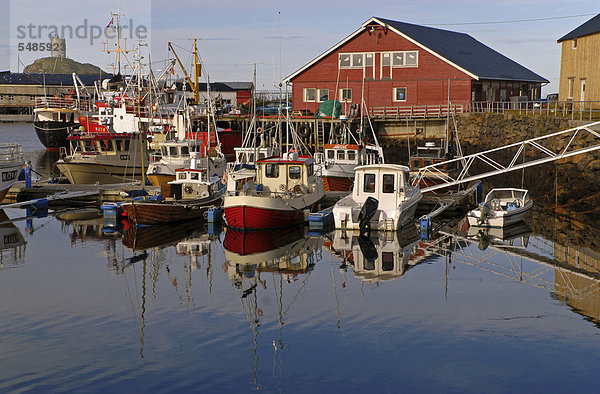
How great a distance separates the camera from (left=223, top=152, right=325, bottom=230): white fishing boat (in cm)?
2841

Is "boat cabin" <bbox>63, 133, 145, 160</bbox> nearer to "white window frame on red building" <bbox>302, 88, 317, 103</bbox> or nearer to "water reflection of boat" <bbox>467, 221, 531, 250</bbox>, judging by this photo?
"white window frame on red building" <bbox>302, 88, 317, 103</bbox>

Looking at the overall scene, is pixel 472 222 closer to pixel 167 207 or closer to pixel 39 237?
pixel 167 207

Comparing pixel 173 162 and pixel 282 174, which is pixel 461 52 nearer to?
pixel 173 162

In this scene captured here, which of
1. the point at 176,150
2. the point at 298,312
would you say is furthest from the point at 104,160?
the point at 298,312

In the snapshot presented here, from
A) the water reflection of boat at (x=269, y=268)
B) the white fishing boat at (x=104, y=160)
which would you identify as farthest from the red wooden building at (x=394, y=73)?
the water reflection of boat at (x=269, y=268)

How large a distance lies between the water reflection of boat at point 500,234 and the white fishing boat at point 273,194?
23.1 ft

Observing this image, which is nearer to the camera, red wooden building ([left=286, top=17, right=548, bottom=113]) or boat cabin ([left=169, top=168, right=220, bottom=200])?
boat cabin ([left=169, top=168, right=220, bottom=200])

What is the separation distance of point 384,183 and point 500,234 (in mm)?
5073

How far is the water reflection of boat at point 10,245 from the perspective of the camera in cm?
2500

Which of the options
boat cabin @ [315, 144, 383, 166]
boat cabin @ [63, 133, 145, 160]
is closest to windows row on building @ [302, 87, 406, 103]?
boat cabin @ [63, 133, 145, 160]

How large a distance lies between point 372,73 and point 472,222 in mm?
32603

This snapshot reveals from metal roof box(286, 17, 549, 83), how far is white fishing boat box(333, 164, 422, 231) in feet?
102

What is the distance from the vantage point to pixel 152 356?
51.3ft

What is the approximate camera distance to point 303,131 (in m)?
59.4
